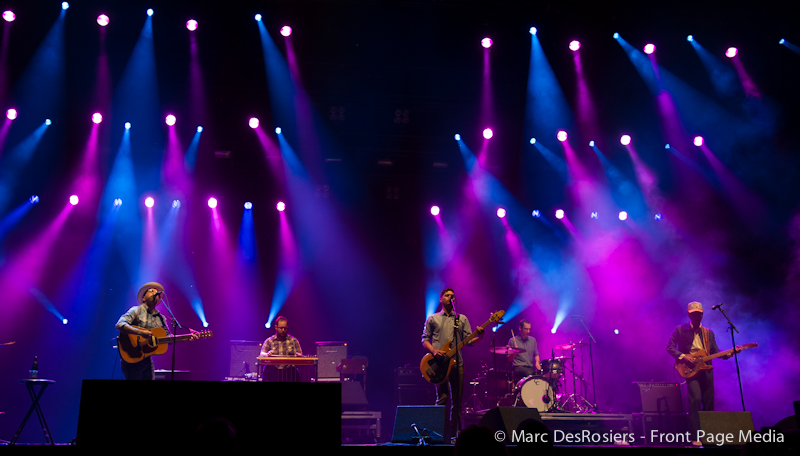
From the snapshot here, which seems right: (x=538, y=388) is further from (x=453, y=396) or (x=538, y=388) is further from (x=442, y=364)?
(x=442, y=364)

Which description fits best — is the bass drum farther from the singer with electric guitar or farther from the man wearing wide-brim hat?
the man wearing wide-brim hat

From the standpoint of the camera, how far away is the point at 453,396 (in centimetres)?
768

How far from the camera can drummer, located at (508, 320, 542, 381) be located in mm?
10789

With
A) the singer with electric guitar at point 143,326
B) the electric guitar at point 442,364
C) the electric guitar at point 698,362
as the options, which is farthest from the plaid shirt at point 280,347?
the electric guitar at point 698,362

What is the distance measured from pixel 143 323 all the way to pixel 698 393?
7782 millimetres

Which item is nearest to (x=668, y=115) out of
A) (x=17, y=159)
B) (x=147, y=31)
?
(x=147, y=31)

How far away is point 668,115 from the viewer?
1073 centimetres

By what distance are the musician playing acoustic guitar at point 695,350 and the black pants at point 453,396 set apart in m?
3.37

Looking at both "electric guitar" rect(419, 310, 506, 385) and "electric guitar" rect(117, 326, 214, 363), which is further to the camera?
"electric guitar" rect(419, 310, 506, 385)

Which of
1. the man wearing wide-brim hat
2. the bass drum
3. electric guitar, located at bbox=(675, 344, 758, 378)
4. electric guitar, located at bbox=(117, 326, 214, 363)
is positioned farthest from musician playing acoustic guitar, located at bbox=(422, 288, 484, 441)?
the man wearing wide-brim hat

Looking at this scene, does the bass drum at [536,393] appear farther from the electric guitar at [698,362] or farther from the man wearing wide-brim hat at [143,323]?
the man wearing wide-brim hat at [143,323]

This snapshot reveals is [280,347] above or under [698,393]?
above

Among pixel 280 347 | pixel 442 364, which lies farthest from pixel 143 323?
pixel 442 364

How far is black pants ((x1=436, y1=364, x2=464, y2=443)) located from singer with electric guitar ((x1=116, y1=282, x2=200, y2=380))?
11.2ft
